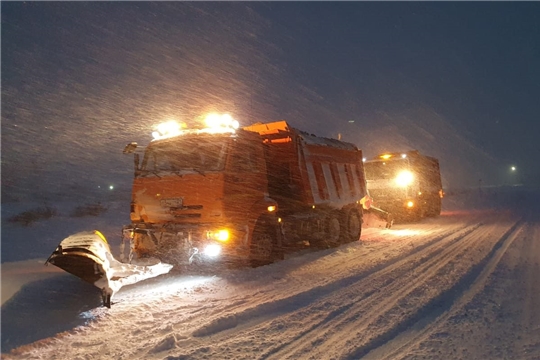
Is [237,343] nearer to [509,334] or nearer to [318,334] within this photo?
[318,334]

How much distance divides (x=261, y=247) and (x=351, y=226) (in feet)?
17.3

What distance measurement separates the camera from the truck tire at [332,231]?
40.2ft

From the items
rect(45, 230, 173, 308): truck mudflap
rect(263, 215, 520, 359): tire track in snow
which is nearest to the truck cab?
rect(45, 230, 173, 308): truck mudflap

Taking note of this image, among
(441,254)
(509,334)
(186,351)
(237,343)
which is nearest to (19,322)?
(186,351)

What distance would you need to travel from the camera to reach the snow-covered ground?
446 centimetres

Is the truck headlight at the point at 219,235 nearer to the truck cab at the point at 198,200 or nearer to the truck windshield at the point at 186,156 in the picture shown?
the truck cab at the point at 198,200

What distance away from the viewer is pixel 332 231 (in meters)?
12.4

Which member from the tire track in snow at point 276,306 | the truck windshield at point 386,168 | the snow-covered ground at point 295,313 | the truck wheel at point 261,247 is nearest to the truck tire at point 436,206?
the truck windshield at point 386,168

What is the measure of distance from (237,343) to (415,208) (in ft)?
57.8

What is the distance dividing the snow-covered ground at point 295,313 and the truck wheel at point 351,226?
12.5 ft

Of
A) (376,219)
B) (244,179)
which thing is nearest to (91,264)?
(244,179)

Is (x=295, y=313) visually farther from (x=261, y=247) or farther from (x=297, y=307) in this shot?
(x=261, y=247)

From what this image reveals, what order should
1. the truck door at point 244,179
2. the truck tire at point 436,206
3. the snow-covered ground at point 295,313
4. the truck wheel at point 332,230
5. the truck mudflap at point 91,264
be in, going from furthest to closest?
the truck tire at point 436,206, the truck wheel at point 332,230, the truck door at point 244,179, the truck mudflap at point 91,264, the snow-covered ground at point 295,313

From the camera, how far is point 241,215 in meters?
8.37
